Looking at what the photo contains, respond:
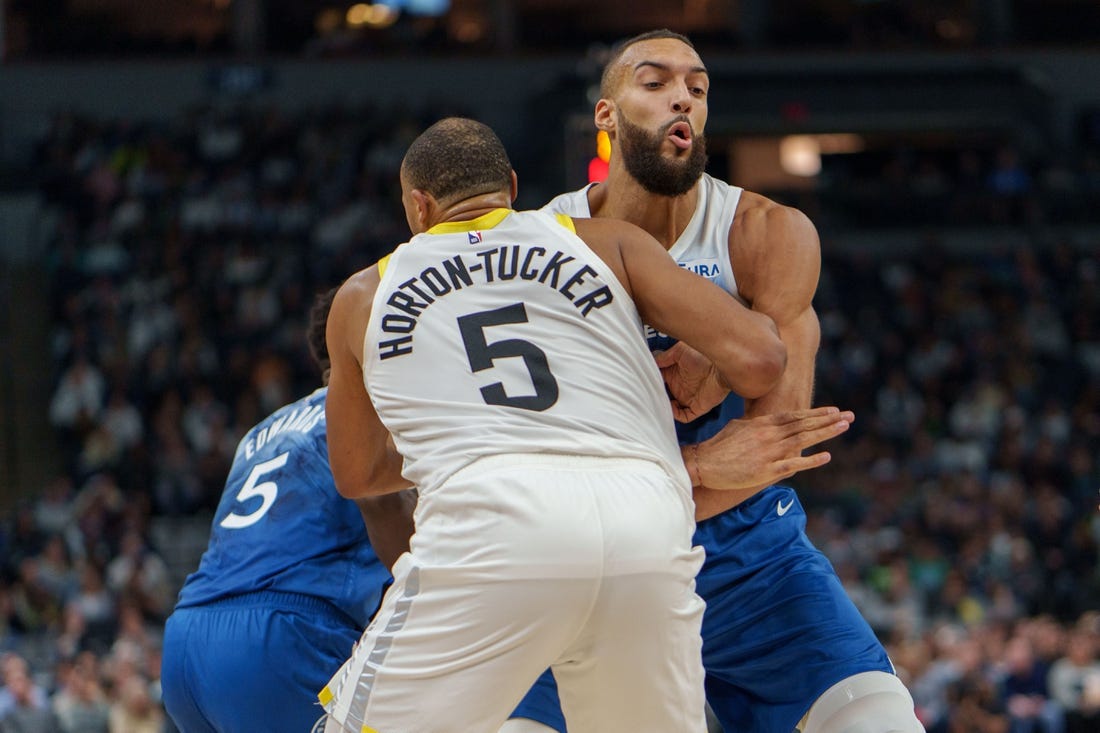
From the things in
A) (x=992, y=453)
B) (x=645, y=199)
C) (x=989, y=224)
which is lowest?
(x=992, y=453)

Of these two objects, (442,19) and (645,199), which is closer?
(645,199)

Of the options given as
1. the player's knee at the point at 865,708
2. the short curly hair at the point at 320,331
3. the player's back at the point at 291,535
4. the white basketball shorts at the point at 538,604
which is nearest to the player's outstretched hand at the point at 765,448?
the white basketball shorts at the point at 538,604

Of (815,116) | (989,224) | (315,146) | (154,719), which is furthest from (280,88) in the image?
(154,719)

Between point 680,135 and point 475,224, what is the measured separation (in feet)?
2.97

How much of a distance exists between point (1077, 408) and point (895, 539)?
16.0 ft


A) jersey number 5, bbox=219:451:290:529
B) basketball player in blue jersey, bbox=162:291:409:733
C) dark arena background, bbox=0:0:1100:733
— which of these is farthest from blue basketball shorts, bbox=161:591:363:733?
dark arena background, bbox=0:0:1100:733

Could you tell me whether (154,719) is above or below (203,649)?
below

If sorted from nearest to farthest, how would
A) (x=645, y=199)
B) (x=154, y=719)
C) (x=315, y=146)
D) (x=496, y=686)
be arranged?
(x=496, y=686), (x=645, y=199), (x=154, y=719), (x=315, y=146)

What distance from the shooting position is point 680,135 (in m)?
4.75

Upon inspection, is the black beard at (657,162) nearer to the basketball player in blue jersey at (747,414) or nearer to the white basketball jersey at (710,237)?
the basketball player in blue jersey at (747,414)

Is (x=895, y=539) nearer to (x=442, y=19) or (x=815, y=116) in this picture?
(x=815, y=116)

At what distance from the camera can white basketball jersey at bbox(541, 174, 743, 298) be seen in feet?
15.9

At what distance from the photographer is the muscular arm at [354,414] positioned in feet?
13.6

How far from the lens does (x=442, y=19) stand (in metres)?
24.2
